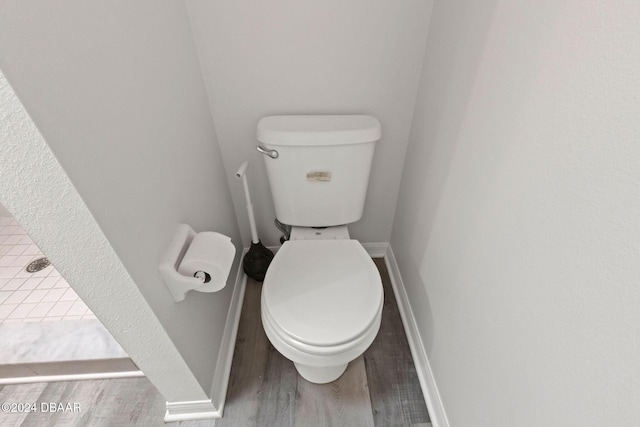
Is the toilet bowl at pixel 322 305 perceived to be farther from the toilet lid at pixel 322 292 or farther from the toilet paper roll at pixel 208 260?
the toilet paper roll at pixel 208 260

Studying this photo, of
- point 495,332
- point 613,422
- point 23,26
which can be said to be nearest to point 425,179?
point 495,332

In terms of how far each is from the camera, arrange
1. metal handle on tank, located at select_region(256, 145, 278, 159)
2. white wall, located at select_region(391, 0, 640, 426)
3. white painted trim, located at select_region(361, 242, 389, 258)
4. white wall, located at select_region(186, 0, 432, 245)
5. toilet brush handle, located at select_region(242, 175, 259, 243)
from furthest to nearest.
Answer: white painted trim, located at select_region(361, 242, 389, 258), toilet brush handle, located at select_region(242, 175, 259, 243), metal handle on tank, located at select_region(256, 145, 278, 159), white wall, located at select_region(186, 0, 432, 245), white wall, located at select_region(391, 0, 640, 426)

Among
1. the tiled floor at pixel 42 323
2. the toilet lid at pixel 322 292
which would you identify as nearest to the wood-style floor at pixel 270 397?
the tiled floor at pixel 42 323

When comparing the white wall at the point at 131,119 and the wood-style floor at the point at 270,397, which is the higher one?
the white wall at the point at 131,119

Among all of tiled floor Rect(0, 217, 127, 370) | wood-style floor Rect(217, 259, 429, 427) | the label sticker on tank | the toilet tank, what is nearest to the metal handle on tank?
the toilet tank

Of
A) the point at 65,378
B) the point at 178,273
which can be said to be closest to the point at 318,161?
the point at 178,273

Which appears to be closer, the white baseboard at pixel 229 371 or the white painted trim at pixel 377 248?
the white baseboard at pixel 229 371

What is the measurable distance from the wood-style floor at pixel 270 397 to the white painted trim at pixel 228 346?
34 mm

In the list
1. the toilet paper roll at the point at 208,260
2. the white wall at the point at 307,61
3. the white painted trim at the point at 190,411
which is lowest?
the white painted trim at the point at 190,411

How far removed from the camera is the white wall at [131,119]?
1.44ft

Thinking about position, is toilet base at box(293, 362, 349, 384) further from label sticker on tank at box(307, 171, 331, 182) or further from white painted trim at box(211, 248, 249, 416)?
label sticker on tank at box(307, 171, 331, 182)

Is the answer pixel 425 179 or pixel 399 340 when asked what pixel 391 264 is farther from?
pixel 425 179

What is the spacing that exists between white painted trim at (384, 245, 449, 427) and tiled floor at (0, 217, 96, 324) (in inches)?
50.4

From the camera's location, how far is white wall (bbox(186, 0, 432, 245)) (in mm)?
961
